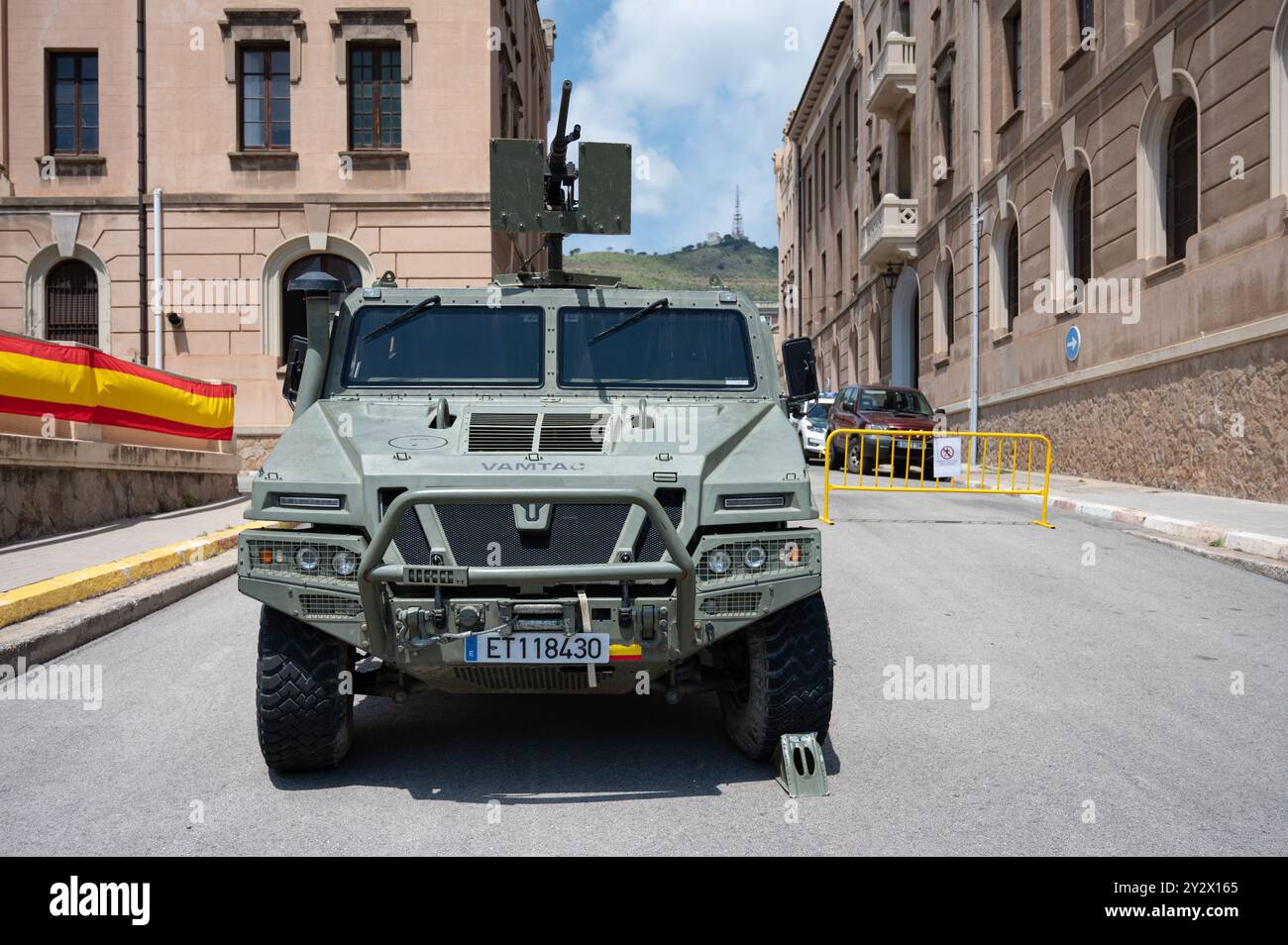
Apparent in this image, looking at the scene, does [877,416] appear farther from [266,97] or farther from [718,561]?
[718,561]

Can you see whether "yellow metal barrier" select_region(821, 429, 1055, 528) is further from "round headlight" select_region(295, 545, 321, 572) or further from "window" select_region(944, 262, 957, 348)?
"round headlight" select_region(295, 545, 321, 572)

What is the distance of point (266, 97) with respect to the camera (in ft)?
71.7

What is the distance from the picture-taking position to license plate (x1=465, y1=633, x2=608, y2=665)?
12.9ft

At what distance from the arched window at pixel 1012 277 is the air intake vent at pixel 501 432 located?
21.0 metres

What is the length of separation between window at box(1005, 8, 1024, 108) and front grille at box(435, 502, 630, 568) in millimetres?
23042

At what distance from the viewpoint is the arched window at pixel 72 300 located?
72.3 ft

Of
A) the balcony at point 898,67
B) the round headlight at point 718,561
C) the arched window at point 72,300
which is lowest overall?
the round headlight at point 718,561

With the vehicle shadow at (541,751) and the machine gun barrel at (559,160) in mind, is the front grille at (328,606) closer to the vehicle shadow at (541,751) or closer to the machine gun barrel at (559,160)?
the vehicle shadow at (541,751)

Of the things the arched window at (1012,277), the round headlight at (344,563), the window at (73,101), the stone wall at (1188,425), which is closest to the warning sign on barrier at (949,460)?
the stone wall at (1188,425)

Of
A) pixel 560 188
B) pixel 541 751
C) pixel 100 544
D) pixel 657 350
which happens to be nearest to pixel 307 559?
pixel 541 751

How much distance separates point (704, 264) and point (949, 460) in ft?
471

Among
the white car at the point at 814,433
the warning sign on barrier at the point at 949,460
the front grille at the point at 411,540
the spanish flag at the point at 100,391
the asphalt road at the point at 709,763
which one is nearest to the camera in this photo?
the asphalt road at the point at 709,763

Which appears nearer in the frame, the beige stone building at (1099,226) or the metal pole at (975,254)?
the beige stone building at (1099,226)
